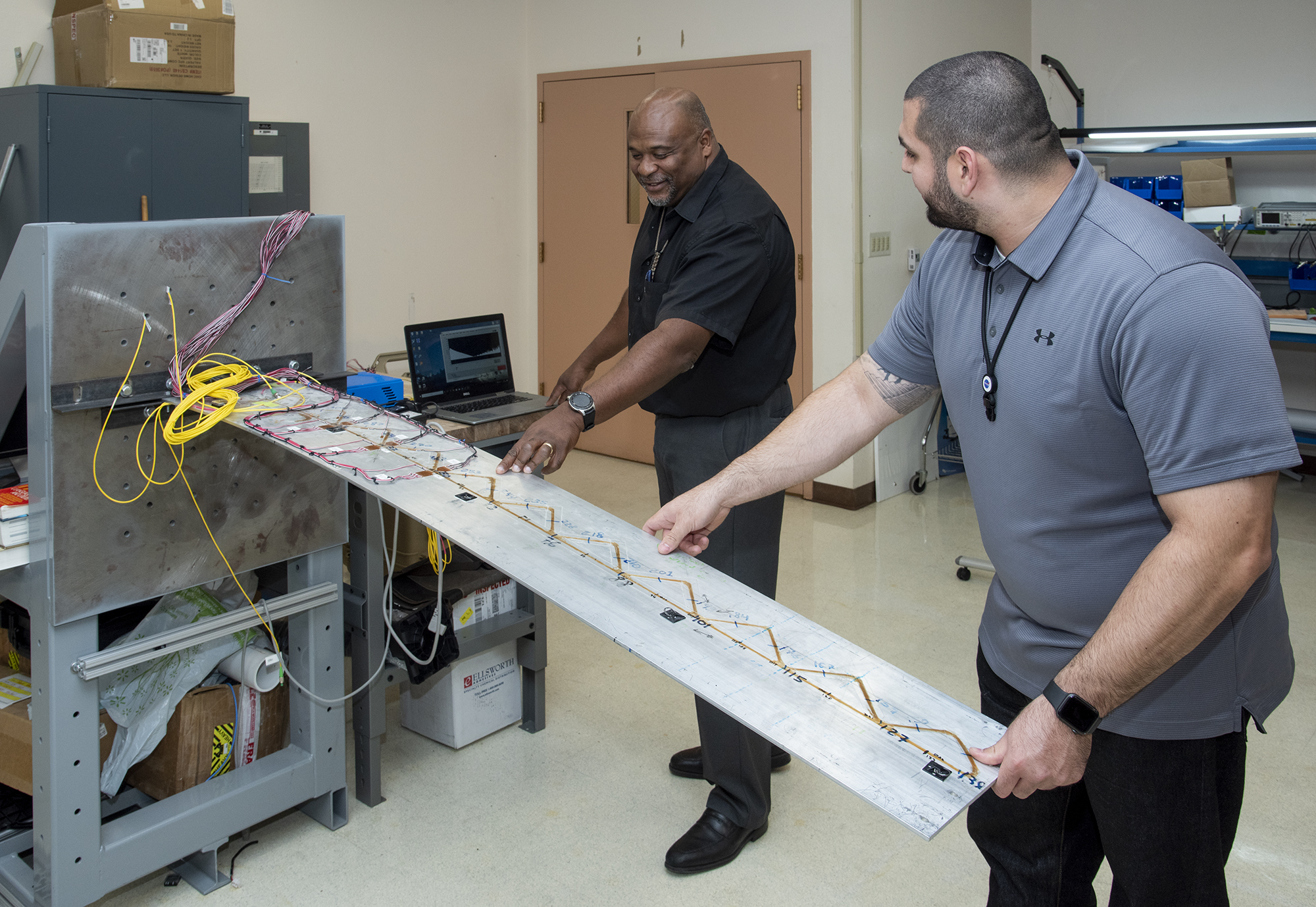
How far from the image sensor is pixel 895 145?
15.9 feet

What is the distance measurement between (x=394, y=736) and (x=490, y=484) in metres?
1.23

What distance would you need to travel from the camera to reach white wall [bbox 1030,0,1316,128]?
5.12m

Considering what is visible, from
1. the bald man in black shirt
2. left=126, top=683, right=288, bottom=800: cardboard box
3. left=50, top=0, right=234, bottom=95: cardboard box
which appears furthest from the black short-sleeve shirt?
left=50, top=0, right=234, bottom=95: cardboard box

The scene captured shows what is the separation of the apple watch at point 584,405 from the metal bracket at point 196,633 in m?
0.70

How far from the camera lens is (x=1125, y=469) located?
1252 mm

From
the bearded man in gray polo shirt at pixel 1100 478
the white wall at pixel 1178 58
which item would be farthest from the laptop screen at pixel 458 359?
the white wall at pixel 1178 58

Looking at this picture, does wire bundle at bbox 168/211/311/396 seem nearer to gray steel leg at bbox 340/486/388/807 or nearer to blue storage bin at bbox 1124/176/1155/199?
gray steel leg at bbox 340/486/388/807

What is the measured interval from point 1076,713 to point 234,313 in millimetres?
1600

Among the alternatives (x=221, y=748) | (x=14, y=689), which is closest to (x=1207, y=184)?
(x=221, y=748)

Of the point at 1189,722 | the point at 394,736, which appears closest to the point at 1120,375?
the point at 1189,722

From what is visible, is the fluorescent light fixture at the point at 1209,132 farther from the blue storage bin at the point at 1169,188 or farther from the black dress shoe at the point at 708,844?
the black dress shoe at the point at 708,844

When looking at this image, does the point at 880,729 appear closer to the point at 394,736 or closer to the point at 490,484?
the point at 490,484

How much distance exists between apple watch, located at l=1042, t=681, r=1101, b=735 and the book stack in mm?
1687

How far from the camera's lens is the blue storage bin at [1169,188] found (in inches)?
198
